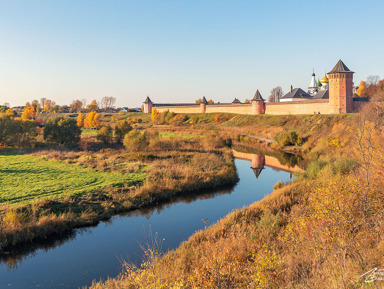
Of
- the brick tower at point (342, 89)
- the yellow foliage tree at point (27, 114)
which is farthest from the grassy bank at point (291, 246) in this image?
the yellow foliage tree at point (27, 114)

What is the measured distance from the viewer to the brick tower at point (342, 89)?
42000mm

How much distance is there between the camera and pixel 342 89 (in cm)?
4203

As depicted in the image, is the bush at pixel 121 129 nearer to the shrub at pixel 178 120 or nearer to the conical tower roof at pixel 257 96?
the conical tower roof at pixel 257 96

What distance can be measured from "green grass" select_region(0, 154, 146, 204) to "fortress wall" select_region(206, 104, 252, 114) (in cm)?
4351

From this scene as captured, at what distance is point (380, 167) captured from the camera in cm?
1169

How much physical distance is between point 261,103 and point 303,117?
13199mm

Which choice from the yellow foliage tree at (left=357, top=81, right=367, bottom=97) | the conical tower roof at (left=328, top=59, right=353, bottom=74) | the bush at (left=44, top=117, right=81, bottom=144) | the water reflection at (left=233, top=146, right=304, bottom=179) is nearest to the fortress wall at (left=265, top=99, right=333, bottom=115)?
the conical tower roof at (left=328, top=59, right=353, bottom=74)

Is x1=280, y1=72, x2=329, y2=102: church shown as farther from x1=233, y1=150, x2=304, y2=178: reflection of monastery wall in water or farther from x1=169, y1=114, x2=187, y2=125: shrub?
x1=233, y1=150, x2=304, y2=178: reflection of monastery wall in water

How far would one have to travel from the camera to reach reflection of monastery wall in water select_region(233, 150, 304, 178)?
78.2 ft

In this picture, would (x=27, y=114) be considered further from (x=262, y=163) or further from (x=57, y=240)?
(x=57, y=240)

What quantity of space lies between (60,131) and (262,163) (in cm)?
2178

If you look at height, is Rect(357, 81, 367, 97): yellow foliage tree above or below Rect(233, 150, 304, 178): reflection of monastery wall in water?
above

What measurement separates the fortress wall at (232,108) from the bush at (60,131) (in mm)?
36254

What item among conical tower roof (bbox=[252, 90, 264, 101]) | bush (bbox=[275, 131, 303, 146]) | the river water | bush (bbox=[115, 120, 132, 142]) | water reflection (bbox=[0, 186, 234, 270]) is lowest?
the river water
